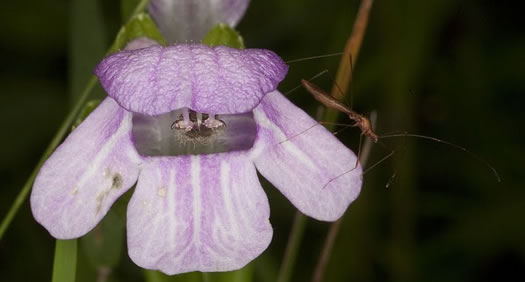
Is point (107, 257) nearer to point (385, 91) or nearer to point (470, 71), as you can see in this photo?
point (385, 91)

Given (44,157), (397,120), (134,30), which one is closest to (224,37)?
(134,30)

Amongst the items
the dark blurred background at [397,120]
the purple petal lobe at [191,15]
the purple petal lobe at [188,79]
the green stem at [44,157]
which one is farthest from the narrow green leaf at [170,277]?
the dark blurred background at [397,120]

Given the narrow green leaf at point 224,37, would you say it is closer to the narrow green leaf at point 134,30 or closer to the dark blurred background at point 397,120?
the narrow green leaf at point 134,30

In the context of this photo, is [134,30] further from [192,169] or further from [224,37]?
[192,169]

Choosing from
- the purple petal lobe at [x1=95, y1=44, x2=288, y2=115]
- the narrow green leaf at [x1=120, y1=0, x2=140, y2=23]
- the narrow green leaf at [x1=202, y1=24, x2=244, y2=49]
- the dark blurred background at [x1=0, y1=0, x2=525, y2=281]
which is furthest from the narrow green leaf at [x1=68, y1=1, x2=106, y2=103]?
the purple petal lobe at [x1=95, y1=44, x2=288, y2=115]

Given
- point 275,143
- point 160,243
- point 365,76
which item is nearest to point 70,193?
point 160,243

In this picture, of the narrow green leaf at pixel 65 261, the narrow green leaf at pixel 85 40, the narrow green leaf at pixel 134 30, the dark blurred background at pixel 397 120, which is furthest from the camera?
the dark blurred background at pixel 397 120
